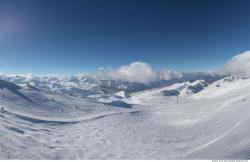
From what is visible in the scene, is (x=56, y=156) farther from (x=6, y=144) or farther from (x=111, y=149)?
(x=111, y=149)

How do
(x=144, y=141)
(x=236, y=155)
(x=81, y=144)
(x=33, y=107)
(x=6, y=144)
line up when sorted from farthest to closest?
(x=33, y=107) → (x=144, y=141) → (x=81, y=144) → (x=6, y=144) → (x=236, y=155)

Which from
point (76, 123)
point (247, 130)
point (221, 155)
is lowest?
point (76, 123)

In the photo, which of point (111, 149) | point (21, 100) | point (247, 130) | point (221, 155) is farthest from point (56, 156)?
point (21, 100)

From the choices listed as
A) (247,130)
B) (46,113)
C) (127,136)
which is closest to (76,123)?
(46,113)

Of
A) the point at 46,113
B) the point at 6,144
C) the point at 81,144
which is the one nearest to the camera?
the point at 6,144

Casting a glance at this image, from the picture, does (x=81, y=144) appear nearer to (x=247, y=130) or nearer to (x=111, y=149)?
(x=111, y=149)

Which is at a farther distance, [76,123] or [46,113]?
[46,113]

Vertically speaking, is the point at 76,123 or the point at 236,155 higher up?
the point at 236,155

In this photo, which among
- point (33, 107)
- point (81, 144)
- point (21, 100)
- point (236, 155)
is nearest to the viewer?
point (236, 155)

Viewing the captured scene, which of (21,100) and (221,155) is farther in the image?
(21,100)
